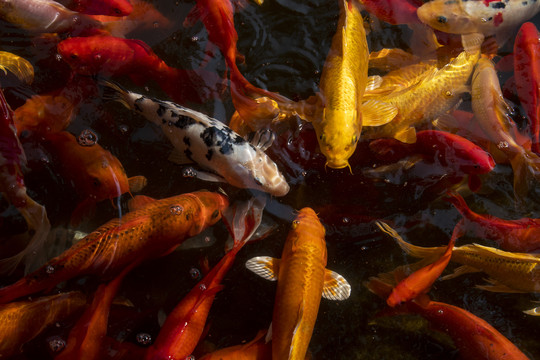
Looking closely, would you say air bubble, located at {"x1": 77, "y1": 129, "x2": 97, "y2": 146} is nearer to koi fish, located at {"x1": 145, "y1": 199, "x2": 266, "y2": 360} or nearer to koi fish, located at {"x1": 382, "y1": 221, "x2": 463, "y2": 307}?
koi fish, located at {"x1": 145, "y1": 199, "x2": 266, "y2": 360}

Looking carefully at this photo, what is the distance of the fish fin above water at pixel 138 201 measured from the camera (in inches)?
109

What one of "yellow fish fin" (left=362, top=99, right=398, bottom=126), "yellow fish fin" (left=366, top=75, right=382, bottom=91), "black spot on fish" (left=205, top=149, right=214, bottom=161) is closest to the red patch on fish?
"yellow fish fin" (left=366, top=75, right=382, bottom=91)

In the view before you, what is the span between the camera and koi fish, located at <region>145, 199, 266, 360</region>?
227cm

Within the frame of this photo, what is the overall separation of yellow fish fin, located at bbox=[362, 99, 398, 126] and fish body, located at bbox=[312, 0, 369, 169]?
10 cm

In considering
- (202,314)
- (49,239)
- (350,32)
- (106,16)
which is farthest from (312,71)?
(49,239)

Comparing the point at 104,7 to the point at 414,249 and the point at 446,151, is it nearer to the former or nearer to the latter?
the point at 446,151

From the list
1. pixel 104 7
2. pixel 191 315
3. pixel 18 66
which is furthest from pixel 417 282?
pixel 18 66

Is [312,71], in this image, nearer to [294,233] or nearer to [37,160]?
[294,233]

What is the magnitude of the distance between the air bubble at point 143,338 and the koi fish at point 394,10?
125 inches

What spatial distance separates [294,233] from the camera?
2646 millimetres

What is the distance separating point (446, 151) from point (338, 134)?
0.95 m

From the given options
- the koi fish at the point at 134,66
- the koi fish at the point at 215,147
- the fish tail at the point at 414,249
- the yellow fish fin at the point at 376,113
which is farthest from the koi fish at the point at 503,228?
the koi fish at the point at 134,66

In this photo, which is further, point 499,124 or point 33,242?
point 499,124

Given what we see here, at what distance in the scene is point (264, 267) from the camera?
2.65 meters
